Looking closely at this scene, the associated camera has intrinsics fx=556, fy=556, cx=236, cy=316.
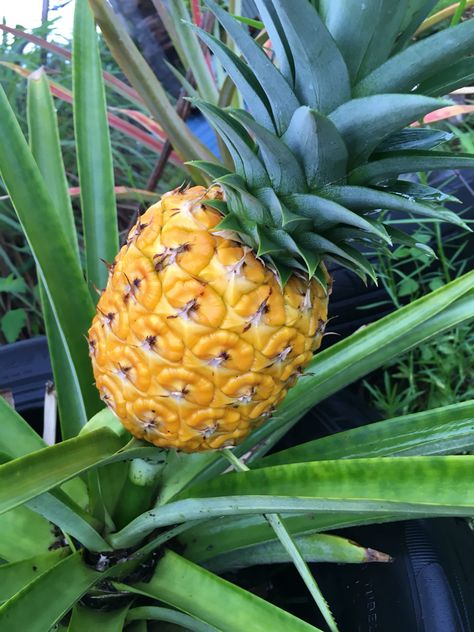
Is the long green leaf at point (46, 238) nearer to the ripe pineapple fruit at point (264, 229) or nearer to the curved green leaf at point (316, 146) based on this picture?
the ripe pineapple fruit at point (264, 229)


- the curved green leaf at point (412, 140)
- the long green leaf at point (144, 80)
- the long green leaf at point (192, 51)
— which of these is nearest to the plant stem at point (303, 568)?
the curved green leaf at point (412, 140)

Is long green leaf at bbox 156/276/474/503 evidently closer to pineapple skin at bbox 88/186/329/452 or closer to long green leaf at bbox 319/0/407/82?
pineapple skin at bbox 88/186/329/452

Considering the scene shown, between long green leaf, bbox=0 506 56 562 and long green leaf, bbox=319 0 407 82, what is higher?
long green leaf, bbox=319 0 407 82

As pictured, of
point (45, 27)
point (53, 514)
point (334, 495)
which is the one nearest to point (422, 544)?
point (334, 495)

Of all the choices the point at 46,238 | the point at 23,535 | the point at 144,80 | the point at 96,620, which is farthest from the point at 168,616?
the point at 144,80

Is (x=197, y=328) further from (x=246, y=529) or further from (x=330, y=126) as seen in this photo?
(x=246, y=529)

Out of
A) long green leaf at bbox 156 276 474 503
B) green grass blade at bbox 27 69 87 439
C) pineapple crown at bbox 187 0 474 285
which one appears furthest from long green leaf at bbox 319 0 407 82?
green grass blade at bbox 27 69 87 439
